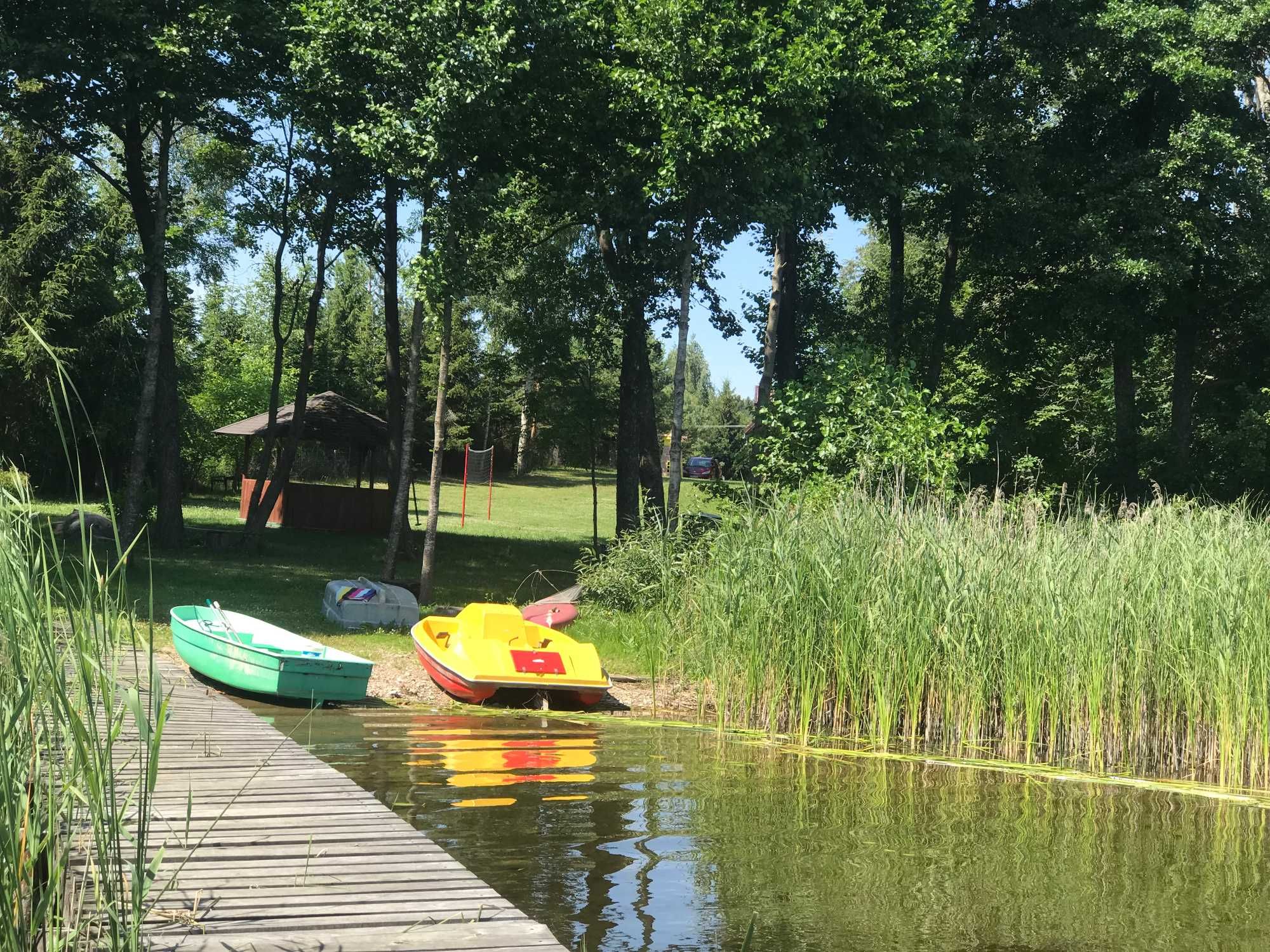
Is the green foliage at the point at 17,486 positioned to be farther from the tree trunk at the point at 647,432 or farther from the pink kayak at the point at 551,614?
the tree trunk at the point at 647,432

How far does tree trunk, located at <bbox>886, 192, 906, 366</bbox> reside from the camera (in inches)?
992

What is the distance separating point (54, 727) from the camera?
3.05 metres

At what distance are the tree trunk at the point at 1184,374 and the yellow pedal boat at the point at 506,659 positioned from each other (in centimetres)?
1603

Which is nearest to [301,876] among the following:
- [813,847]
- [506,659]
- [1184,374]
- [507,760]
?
[813,847]

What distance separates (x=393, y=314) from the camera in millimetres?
22250

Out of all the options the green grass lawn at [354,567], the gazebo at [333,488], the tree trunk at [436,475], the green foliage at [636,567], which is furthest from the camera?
the gazebo at [333,488]

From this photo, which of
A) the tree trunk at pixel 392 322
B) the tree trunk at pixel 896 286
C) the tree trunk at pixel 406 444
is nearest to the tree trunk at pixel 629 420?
the tree trunk at pixel 392 322

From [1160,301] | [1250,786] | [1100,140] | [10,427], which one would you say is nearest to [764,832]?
[1250,786]

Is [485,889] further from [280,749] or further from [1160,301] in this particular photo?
[1160,301]

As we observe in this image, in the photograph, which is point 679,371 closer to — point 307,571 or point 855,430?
point 855,430

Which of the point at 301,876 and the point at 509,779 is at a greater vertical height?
the point at 301,876

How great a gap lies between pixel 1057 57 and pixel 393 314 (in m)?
13.8

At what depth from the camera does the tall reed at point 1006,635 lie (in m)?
8.63

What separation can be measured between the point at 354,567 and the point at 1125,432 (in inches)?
618
